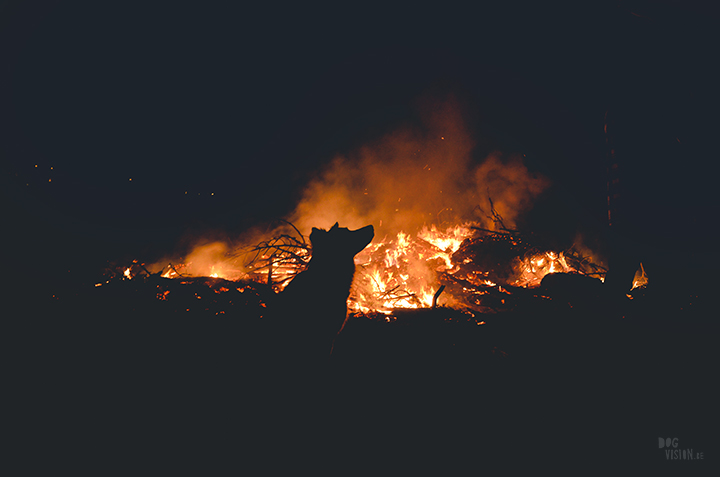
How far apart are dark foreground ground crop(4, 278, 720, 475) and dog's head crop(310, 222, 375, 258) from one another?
112 cm

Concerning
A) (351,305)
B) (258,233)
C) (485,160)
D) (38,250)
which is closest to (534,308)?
(351,305)

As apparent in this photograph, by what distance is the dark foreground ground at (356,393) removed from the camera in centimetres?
265

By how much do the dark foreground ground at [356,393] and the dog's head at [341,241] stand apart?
1120 millimetres

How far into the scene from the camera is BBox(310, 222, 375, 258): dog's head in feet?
9.98

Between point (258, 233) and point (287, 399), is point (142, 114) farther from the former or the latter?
point (287, 399)

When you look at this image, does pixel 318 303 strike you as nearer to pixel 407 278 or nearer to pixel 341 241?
pixel 341 241

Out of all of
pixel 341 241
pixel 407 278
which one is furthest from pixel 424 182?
pixel 341 241

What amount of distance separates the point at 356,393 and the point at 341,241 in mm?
1640

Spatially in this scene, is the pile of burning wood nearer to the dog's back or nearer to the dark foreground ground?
the dark foreground ground

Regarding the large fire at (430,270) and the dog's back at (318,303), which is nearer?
the dog's back at (318,303)

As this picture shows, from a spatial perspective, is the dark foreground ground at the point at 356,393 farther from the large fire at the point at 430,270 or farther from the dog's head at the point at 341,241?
the large fire at the point at 430,270

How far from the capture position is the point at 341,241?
3.07 meters

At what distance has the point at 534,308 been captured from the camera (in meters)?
4.31

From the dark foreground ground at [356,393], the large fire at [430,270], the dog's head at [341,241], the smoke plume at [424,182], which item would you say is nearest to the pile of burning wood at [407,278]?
the large fire at [430,270]
